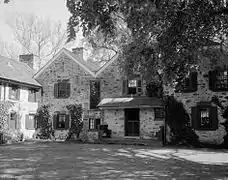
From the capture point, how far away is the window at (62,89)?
2827 centimetres

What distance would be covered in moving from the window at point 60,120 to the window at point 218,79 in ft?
44.8

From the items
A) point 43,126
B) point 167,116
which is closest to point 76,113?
point 43,126

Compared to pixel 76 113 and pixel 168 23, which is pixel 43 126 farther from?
pixel 168 23

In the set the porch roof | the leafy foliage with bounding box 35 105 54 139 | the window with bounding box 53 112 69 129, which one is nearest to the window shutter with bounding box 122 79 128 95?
the porch roof

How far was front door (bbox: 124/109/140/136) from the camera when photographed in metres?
24.8

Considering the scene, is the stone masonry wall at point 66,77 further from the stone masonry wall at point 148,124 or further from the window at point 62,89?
the stone masonry wall at point 148,124

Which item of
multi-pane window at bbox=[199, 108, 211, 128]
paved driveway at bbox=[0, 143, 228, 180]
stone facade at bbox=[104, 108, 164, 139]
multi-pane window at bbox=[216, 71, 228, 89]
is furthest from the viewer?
stone facade at bbox=[104, 108, 164, 139]

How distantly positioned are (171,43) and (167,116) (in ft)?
33.2

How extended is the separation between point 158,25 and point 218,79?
10.8m

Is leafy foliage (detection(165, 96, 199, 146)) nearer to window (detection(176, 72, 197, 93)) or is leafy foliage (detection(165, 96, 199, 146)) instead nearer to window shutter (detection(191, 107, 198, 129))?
window shutter (detection(191, 107, 198, 129))

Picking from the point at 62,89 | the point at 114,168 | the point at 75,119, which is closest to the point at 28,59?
the point at 62,89

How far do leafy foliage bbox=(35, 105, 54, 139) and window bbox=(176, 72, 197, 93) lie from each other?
13031 mm

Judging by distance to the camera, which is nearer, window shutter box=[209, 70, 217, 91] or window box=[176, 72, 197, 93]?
window shutter box=[209, 70, 217, 91]

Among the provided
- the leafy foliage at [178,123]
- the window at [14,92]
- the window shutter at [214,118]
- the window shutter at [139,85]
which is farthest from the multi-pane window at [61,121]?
the window shutter at [214,118]
